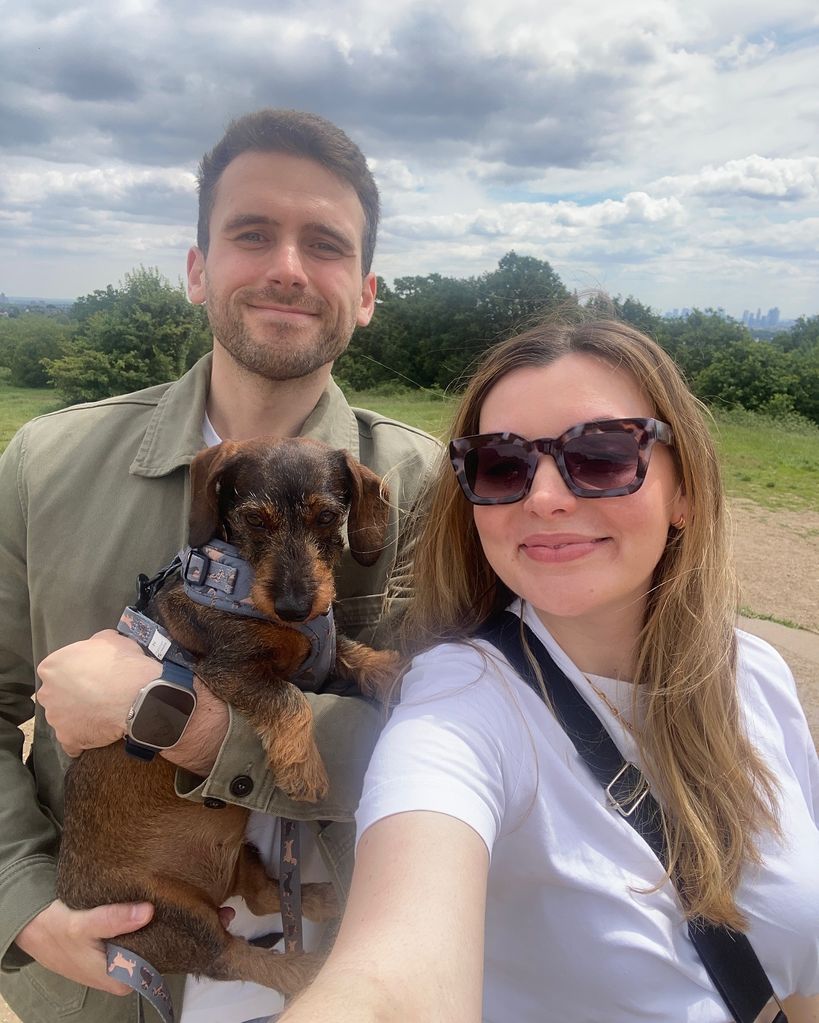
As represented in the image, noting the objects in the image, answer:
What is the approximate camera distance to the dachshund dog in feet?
8.20

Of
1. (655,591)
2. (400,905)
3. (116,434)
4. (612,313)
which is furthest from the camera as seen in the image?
(116,434)

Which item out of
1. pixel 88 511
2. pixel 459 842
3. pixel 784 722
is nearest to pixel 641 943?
pixel 459 842

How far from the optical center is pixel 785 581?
987cm

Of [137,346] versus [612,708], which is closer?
[612,708]

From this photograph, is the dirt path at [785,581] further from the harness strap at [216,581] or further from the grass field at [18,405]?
the grass field at [18,405]

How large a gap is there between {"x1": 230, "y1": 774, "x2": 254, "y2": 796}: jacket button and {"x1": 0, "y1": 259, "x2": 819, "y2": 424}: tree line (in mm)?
18875

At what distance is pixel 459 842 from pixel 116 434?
88.8 inches

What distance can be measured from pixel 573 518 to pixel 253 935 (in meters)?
2.11

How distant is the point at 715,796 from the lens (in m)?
2.00

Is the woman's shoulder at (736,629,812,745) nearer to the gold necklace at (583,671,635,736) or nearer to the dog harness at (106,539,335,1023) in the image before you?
the gold necklace at (583,671,635,736)

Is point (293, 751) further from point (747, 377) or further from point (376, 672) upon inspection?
point (747, 377)

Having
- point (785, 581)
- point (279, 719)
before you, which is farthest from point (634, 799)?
point (785, 581)

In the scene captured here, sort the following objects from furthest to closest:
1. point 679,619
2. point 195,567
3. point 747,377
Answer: point 747,377 < point 195,567 < point 679,619

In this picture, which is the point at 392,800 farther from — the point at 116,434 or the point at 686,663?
the point at 116,434
